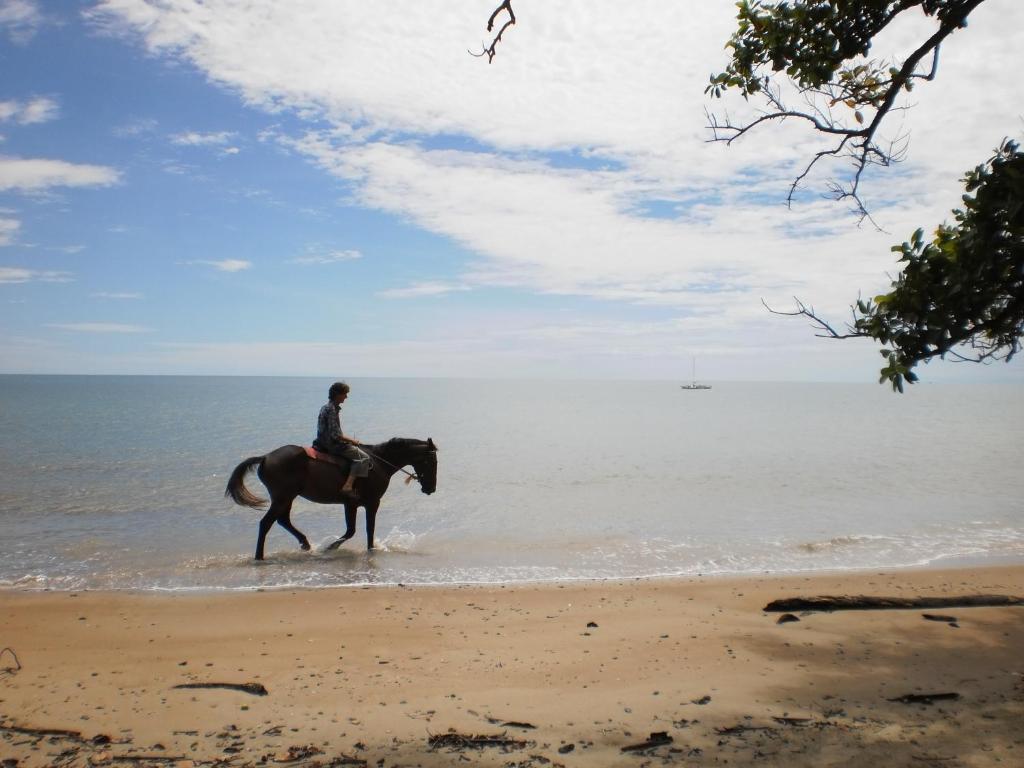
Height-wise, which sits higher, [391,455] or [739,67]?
[739,67]

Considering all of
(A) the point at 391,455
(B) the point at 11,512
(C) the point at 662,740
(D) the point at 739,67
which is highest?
(D) the point at 739,67

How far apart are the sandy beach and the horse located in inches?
113

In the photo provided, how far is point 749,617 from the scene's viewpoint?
775 cm

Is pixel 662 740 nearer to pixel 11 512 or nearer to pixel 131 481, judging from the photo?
pixel 11 512

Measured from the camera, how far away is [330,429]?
1195 cm

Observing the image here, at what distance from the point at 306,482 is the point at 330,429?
104cm

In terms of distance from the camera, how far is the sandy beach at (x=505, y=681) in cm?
435

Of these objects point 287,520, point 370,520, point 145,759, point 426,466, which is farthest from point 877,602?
point 287,520

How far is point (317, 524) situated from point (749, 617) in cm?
970

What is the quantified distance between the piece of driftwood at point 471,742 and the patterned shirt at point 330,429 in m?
7.80

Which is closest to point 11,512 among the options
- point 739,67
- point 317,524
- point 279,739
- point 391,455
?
point 317,524

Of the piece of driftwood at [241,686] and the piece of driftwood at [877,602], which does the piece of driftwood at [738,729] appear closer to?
the piece of driftwood at [241,686]

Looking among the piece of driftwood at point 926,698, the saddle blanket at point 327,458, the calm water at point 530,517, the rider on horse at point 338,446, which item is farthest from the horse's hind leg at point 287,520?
the piece of driftwood at point 926,698

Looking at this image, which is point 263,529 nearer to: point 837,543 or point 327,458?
point 327,458
